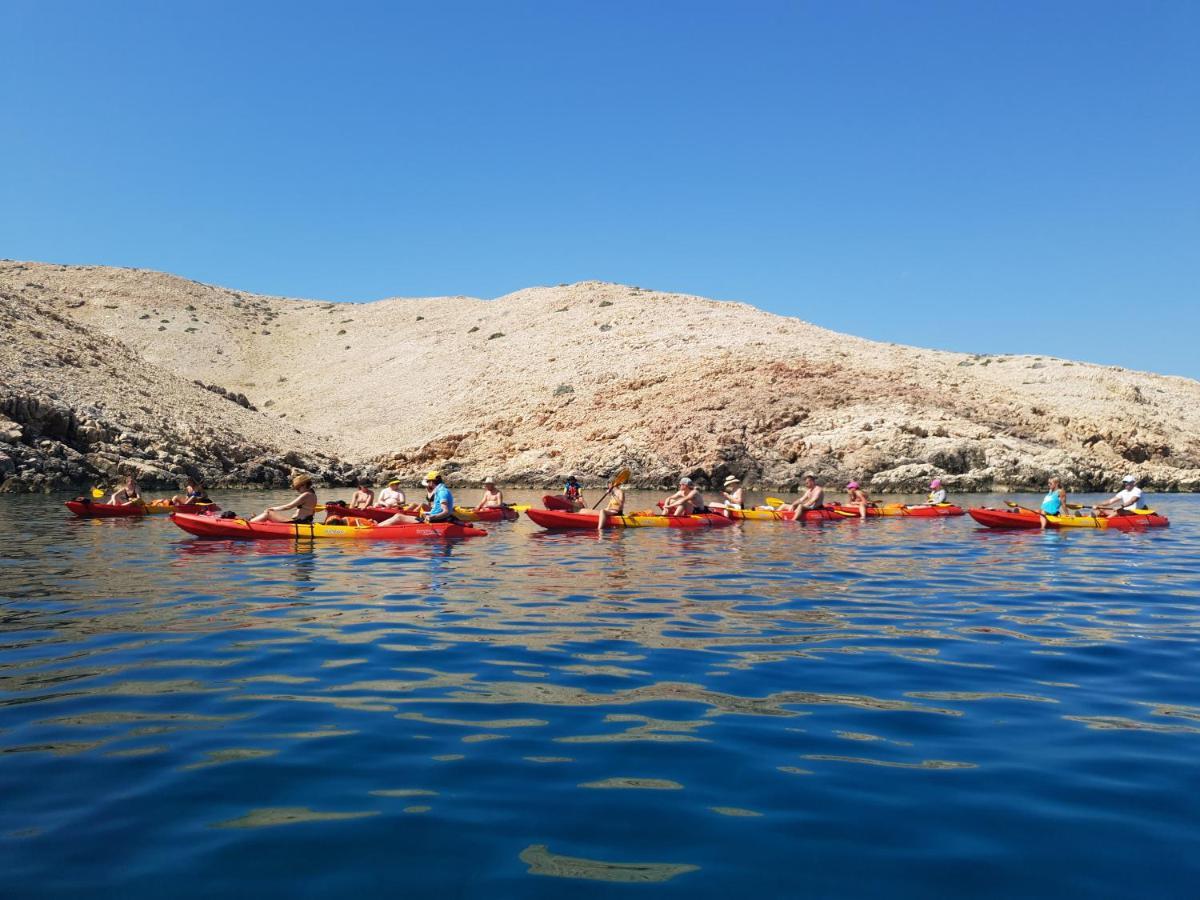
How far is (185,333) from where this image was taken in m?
76.9

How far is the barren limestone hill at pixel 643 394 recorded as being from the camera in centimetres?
4122

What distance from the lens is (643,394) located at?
49.9 metres

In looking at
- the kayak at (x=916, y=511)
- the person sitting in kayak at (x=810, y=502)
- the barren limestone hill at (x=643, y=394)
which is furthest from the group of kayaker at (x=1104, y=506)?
the barren limestone hill at (x=643, y=394)

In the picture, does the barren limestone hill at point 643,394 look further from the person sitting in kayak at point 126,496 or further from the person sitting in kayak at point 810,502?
the person sitting in kayak at point 810,502

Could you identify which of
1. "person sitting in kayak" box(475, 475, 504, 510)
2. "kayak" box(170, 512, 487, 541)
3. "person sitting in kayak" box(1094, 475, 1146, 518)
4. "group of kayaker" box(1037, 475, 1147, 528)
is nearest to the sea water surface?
"kayak" box(170, 512, 487, 541)

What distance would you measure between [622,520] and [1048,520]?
9.79 m

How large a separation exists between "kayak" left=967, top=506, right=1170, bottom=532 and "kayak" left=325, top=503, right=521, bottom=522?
11.4 meters

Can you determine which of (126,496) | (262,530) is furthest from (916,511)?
(126,496)

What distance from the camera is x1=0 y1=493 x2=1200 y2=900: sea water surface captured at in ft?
12.3

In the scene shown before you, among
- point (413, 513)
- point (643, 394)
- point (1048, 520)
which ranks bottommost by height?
point (1048, 520)

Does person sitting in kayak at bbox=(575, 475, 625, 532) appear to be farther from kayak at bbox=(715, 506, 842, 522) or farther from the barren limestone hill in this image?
the barren limestone hill

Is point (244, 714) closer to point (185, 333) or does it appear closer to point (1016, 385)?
point (1016, 385)

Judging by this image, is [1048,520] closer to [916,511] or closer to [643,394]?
[916,511]

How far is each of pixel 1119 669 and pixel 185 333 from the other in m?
81.2
